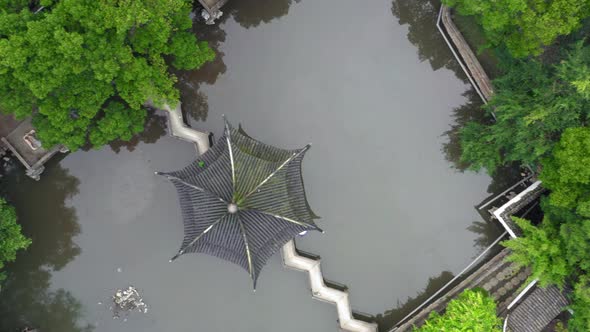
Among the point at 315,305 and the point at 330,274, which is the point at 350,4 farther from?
the point at 315,305

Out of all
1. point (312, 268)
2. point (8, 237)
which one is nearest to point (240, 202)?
point (312, 268)

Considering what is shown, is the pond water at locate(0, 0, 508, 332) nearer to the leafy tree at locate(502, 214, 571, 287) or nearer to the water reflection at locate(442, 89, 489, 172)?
the water reflection at locate(442, 89, 489, 172)

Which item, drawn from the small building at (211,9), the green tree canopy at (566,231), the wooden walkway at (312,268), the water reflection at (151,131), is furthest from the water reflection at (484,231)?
the small building at (211,9)

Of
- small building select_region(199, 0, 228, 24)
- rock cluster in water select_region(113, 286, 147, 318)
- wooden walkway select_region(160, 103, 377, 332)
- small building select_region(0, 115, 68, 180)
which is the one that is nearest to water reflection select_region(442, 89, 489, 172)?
wooden walkway select_region(160, 103, 377, 332)

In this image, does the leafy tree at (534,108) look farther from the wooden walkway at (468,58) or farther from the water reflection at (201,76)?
the water reflection at (201,76)

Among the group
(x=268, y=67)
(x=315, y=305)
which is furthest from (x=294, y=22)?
(x=315, y=305)
